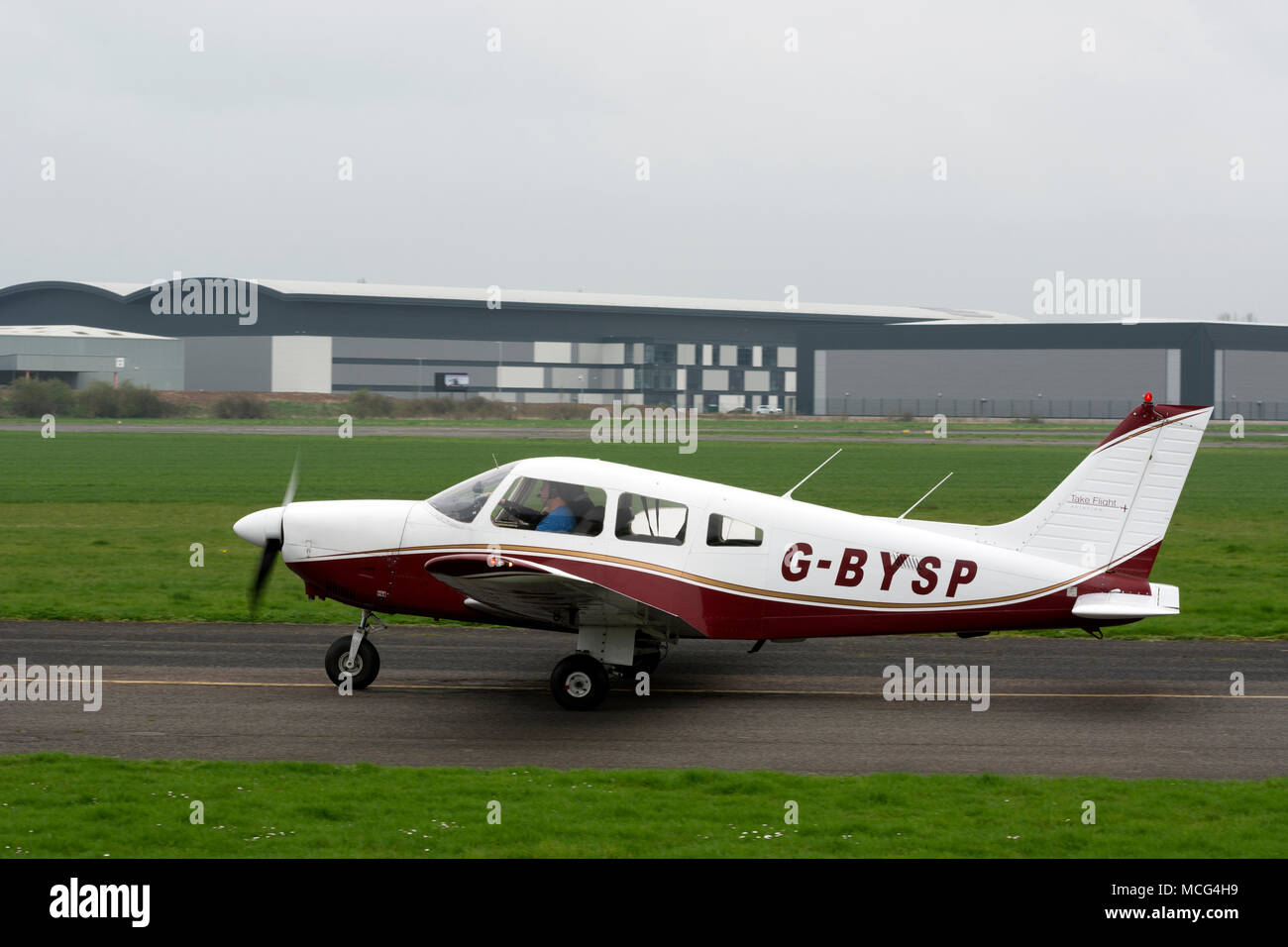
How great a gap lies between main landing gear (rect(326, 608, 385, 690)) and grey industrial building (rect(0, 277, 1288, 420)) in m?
97.2

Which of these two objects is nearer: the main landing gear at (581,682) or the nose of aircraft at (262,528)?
the main landing gear at (581,682)

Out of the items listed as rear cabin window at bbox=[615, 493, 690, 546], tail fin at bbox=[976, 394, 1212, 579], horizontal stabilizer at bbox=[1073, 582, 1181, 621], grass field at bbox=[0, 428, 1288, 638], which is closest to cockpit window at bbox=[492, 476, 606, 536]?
rear cabin window at bbox=[615, 493, 690, 546]

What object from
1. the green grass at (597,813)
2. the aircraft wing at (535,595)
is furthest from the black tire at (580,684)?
the green grass at (597,813)

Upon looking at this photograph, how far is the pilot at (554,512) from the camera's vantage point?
1275cm

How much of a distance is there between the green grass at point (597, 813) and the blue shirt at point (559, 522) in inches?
123

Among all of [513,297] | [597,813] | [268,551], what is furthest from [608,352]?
[597,813]

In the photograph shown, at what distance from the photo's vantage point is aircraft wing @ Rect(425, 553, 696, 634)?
37.4ft

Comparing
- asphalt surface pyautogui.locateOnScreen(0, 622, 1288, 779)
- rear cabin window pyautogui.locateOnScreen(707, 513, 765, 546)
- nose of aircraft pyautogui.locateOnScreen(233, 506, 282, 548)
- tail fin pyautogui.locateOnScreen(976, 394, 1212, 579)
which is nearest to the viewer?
asphalt surface pyautogui.locateOnScreen(0, 622, 1288, 779)

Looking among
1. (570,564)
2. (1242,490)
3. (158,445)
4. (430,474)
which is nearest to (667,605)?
(570,564)

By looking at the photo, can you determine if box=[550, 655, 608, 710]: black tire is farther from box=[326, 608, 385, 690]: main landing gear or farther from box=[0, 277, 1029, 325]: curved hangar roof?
box=[0, 277, 1029, 325]: curved hangar roof

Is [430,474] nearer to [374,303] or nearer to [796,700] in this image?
[796,700]

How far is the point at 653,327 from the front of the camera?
404 feet

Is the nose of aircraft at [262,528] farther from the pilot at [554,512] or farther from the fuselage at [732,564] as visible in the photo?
the pilot at [554,512]

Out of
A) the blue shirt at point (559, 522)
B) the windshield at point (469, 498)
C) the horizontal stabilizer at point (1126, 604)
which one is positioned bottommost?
the horizontal stabilizer at point (1126, 604)
